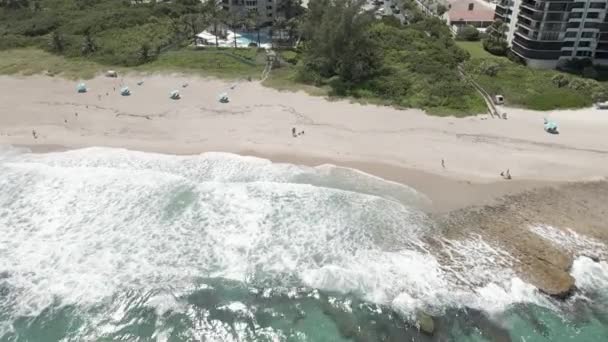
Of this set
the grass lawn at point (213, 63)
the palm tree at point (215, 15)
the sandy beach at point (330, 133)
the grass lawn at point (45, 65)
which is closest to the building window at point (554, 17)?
the sandy beach at point (330, 133)

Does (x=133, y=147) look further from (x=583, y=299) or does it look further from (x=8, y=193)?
(x=583, y=299)

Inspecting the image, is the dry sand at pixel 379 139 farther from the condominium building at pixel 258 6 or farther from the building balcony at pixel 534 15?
the condominium building at pixel 258 6

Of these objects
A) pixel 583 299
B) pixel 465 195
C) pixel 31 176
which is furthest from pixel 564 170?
pixel 31 176

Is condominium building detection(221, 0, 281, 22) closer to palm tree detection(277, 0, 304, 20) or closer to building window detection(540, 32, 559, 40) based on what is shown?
palm tree detection(277, 0, 304, 20)

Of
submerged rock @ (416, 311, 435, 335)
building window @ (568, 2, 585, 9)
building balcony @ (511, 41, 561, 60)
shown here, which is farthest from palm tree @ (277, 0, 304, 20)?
submerged rock @ (416, 311, 435, 335)

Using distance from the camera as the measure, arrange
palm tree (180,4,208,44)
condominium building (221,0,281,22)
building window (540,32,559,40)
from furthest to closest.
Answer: condominium building (221,0,281,22) → palm tree (180,4,208,44) → building window (540,32,559,40)

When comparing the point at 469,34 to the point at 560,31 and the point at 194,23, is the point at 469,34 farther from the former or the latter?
the point at 194,23

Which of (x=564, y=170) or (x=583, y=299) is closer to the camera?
(x=583, y=299)
